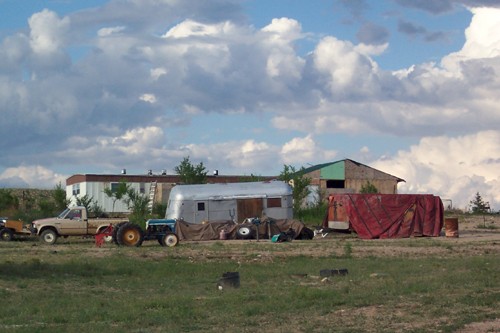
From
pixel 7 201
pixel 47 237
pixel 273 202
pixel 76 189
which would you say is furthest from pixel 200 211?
pixel 76 189

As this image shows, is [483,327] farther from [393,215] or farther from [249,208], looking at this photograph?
[249,208]

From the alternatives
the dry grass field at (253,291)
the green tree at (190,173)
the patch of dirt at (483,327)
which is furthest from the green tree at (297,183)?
the patch of dirt at (483,327)

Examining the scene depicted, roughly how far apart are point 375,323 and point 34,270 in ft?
43.8

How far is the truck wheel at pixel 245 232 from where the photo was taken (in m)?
41.4

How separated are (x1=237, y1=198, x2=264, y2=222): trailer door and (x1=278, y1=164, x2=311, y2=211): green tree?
15.1 metres

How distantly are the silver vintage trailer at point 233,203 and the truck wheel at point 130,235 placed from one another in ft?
30.3

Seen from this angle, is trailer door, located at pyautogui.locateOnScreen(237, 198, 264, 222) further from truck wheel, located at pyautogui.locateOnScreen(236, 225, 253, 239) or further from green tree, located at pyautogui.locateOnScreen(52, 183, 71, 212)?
green tree, located at pyautogui.locateOnScreen(52, 183, 71, 212)

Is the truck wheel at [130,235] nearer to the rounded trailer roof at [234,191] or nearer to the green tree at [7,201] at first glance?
the rounded trailer roof at [234,191]

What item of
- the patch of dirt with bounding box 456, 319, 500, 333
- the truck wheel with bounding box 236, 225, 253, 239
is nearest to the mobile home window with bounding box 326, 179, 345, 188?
the truck wheel with bounding box 236, 225, 253, 239

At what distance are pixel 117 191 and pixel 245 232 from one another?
3275 centimetres

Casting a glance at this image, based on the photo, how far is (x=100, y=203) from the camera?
7762 cm

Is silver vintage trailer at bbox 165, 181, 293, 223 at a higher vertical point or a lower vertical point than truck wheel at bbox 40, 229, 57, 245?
higher

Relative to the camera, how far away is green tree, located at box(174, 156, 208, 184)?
65.7 meters

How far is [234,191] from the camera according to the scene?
45.5m
